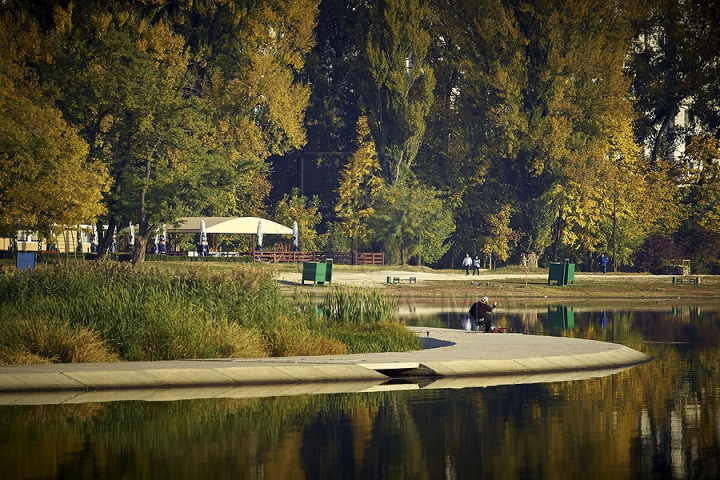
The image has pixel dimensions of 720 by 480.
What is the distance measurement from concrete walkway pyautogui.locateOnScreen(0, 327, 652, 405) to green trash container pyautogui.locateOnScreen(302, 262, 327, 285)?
109 feet

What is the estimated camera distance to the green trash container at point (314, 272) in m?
59.2

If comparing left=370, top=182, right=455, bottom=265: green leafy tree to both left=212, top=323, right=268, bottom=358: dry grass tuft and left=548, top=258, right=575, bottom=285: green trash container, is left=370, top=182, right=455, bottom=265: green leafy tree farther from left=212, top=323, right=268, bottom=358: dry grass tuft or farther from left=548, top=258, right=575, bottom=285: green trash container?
left=212, top=323, right=268, bottom=358: dry grass tuft

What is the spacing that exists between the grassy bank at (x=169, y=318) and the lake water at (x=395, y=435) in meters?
5.03

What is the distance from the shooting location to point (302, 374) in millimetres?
21672

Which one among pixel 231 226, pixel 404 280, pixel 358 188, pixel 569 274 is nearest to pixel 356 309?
pixel 404 280

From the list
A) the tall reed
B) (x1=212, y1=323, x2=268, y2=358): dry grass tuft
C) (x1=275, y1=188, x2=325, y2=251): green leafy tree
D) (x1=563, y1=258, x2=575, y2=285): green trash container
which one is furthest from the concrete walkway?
(x1=275, y1=188, x2=325, y2=251): green leafy tree

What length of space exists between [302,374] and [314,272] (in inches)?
1482

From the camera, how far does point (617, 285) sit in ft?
219


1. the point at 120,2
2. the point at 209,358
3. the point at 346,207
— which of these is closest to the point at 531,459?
the point at 209,358

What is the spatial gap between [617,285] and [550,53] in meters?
18.1

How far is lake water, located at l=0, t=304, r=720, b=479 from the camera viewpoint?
13219mm

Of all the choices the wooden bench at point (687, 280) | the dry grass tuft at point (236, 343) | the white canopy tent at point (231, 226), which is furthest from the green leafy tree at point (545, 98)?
the dry grass tuft at point (236, 343)

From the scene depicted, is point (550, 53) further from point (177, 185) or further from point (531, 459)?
point (531, 459)

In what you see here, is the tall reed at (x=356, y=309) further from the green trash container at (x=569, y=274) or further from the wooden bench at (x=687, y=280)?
the wooden bench at (x=687, y=280)
